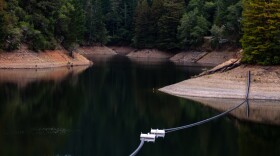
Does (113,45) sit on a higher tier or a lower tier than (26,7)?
lower

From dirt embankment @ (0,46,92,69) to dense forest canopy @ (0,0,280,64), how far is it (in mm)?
1350

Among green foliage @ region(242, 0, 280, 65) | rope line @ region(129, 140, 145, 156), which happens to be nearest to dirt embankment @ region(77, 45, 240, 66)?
green foliage @ region(242, 0, 280, 65)

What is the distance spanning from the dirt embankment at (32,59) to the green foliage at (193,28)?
1347 inches

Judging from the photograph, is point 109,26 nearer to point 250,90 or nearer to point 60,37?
point 60,37

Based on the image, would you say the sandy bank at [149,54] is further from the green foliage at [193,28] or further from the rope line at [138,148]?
the rope line at [138,148]

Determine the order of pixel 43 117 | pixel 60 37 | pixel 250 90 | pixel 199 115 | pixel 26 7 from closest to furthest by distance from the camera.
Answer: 1. pixel 43 117
2. pixel 199 115
3. pixel 250 90
4. pixel 26 7
5. pixel 60 37

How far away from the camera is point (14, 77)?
252 feet

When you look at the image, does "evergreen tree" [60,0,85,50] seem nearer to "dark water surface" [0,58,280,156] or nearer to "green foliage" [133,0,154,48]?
"green foliage" [133,0,154,48]

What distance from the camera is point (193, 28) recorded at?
12550cm

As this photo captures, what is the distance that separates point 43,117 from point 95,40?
108 m

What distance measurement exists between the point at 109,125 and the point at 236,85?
69.8 ft

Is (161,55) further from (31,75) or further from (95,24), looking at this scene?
(31,75)

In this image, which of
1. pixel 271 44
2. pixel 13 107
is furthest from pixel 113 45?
pixel 13 107

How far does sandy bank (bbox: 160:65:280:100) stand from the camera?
57812 millimetres
